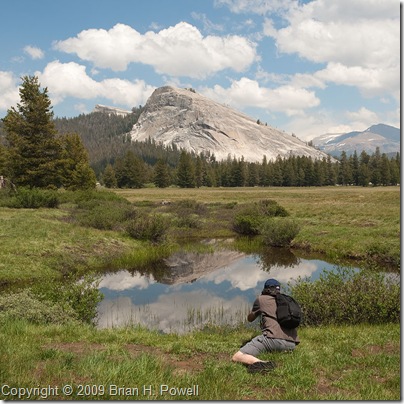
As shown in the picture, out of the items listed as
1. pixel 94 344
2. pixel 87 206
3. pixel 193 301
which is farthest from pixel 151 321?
pixel 87 206

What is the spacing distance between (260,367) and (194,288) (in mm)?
13985

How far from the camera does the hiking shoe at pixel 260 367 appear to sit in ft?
23.4

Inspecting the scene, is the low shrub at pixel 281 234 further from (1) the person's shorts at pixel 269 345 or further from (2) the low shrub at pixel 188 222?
(1) the person's shorts at pixel 269 345

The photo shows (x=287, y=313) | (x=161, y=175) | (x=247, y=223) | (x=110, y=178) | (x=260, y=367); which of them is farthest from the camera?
(x=161, y=175)

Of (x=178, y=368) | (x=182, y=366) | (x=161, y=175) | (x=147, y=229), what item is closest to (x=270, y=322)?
(x=182, y=366)

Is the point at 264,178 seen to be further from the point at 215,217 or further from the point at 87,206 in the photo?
the point at 87,206

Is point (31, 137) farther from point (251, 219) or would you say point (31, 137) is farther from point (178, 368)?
point (178, 368)

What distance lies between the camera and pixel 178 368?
7297 millimetres

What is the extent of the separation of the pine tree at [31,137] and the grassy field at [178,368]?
36.6 metres

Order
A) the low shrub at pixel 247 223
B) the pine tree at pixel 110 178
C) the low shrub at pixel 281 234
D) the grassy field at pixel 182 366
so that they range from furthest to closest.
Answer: the pine tree at pixel 110 178
the low shrub at pixel 247 223
the low shrub at pixel 281 234
the grassy field at pixel 182 366

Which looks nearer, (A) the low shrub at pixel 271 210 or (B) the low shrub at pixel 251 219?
(B) the low shrub at pixel 251 219

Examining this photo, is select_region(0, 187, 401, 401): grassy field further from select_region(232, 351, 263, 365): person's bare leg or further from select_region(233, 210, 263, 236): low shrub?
select_region(233, 210, 263, 236): low shrub

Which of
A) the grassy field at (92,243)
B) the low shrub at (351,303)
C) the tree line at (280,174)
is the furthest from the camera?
the tree line at (280,174)

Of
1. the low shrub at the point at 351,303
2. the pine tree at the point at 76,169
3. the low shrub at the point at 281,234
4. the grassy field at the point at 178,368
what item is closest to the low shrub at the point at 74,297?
the grassy field at the point at 178,368
